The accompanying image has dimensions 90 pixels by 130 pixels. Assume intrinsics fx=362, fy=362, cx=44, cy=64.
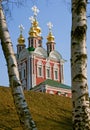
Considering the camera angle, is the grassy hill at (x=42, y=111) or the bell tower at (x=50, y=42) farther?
the bell tower at (x=50, y=42)

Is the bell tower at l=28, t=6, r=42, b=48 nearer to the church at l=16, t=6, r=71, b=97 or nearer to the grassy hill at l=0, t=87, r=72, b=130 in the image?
the church at l=16, t=6, r=71, b=97

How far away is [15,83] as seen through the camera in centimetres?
511

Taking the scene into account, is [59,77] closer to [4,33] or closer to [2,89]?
[2,89]

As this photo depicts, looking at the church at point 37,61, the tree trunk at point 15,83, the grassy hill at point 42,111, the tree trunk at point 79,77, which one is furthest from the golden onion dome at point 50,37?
the tree trunk at point 79,77

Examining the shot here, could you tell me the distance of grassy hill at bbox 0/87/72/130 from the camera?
1112 cm

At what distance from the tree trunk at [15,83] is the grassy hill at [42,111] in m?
5.52

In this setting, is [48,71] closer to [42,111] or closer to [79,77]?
[42,111]

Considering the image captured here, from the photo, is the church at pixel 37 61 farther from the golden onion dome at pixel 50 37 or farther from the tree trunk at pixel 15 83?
the tree trunk at pixel 15 83

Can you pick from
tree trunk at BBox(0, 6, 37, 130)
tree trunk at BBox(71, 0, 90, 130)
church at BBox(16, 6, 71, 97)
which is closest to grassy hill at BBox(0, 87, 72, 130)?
tree trunk at BBox(0, 6, 37, 130)

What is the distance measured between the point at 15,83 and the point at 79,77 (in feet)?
4.38

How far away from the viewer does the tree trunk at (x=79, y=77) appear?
4059 mm

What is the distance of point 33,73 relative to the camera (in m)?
46.8

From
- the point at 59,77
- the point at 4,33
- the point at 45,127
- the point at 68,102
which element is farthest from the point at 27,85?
the point at 4,33

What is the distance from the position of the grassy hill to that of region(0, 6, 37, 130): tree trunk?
18.1 ft
